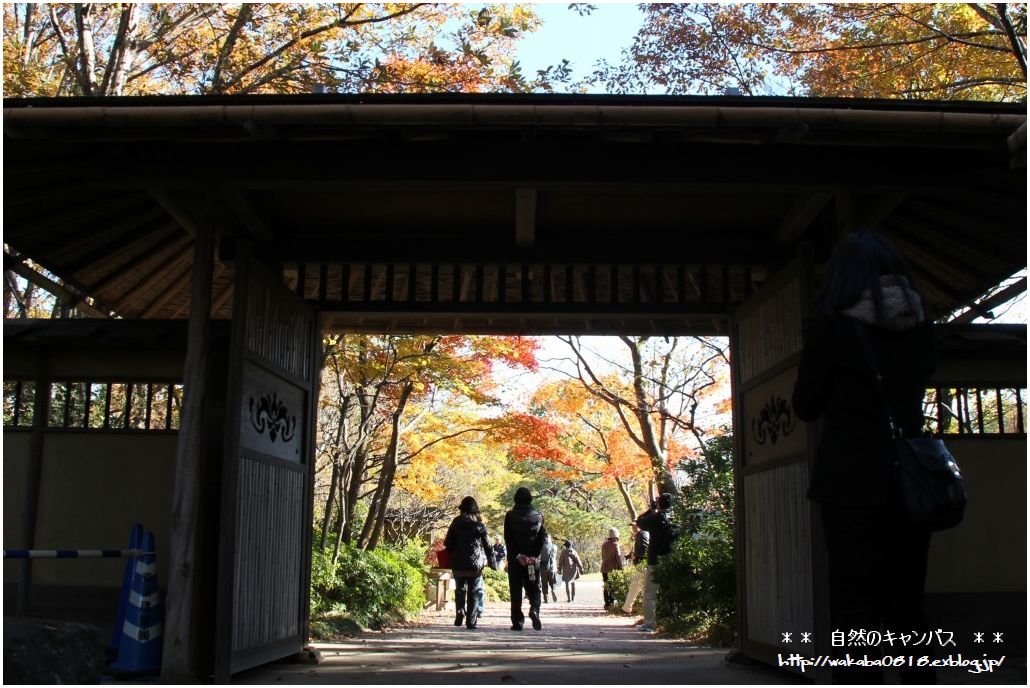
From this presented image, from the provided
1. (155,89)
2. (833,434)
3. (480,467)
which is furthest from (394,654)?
(480,467)

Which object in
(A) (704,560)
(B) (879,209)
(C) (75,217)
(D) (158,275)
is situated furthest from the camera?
(A) (704,560)

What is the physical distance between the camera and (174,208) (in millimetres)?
6082

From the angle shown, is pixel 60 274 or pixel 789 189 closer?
pixel 789 189

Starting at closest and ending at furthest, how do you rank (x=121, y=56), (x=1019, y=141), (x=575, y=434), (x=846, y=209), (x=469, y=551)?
(x=1019, y=141) → (x=846, y=209) → (x=469, y=551) → (x=121, y=56) → (x=575, y=434)

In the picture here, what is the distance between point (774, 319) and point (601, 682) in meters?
2.75

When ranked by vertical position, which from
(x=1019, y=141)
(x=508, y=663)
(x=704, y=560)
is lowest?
(x=508, y=663)

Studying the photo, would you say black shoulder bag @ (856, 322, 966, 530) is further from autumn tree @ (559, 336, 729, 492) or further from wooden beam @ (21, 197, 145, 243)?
autumn tree @ (559, 336, 729, 492)

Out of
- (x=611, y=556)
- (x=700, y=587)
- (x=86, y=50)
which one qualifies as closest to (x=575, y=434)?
(x=611, y=556)

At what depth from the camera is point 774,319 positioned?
6.75m

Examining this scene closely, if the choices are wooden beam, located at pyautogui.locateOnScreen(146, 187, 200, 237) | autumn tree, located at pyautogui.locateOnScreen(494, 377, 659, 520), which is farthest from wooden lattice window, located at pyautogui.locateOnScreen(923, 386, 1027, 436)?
autumn tree, located at pyautogui.locateOnScreen(494, 377, 659, 520)

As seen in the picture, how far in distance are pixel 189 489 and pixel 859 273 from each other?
4011 millimetres

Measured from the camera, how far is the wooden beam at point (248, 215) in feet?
19.7

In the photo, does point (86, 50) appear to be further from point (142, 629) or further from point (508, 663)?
point (508, 663)

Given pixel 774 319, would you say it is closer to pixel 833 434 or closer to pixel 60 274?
pixel 833 434
